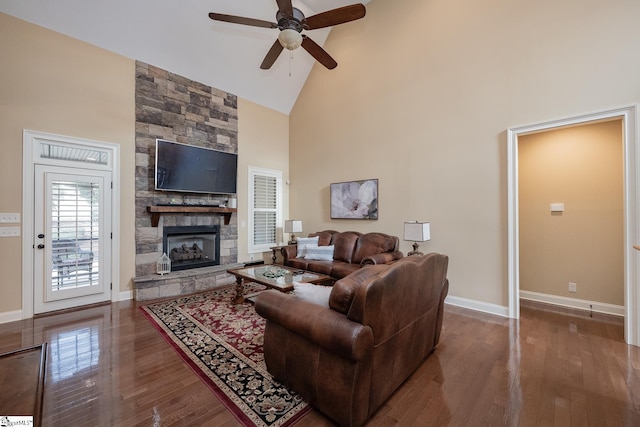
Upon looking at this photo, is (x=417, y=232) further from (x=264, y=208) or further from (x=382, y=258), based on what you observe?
(x=264, y=208)

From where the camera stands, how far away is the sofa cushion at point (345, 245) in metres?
4.87

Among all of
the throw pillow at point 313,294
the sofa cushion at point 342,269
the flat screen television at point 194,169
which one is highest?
the flat screen television at point 194,169

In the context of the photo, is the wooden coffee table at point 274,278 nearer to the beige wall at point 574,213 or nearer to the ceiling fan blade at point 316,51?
the ceiling fan blade at point 316,51

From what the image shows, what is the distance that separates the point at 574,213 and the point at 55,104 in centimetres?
759

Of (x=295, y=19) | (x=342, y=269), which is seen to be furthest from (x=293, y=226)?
(x=295, y=19)

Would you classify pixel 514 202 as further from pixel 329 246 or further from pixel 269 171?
pixel 269 171

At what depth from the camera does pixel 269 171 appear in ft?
20.8

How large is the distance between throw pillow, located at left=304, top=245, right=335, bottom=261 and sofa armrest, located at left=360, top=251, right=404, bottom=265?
869 millimetres

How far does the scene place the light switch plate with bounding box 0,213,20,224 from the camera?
10.8 ft

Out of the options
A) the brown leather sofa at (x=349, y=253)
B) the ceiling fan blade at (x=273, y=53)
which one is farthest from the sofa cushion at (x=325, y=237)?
the ceiling fan blade at (x=273, y=53)

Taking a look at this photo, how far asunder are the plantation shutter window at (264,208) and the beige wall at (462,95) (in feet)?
5.45

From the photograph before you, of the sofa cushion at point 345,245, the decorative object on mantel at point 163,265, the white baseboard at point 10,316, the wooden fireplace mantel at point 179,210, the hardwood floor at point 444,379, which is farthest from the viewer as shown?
the sofa cushion at point 345,245

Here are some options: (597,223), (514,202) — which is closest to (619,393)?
(514,202)

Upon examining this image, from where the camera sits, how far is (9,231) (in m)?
3.35
